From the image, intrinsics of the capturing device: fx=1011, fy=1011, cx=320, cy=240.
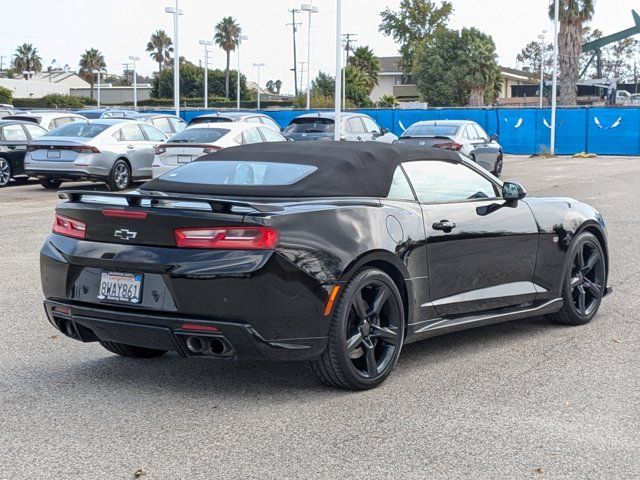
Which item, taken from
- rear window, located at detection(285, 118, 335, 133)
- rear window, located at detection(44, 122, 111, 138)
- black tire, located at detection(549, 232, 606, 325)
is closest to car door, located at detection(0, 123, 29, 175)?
rear window, located at detection(44, 122, 111, 138)

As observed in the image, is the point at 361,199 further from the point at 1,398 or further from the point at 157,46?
the point at 157,46

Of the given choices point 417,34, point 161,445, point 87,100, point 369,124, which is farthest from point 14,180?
point 417,34

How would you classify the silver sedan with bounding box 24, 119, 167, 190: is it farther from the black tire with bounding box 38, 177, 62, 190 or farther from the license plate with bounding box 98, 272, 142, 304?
the license plate with bounding box 98, 272, 142, 304

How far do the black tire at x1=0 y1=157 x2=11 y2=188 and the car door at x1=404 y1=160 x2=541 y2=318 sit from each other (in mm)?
16355

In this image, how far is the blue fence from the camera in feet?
128

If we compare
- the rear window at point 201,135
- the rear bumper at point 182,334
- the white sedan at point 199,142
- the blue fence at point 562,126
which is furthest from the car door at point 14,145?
the blue fence at point 562,126

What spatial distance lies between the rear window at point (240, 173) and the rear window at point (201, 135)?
13.0 m

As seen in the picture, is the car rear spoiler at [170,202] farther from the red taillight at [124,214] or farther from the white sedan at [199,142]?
the white sedan at [199,142]

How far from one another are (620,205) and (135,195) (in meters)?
13.5

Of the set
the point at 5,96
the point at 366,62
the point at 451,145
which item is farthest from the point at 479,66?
the point at 451,145

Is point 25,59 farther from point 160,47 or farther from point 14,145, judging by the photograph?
point 14,145

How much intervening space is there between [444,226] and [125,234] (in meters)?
2.04

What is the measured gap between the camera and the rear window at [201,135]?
19750mm

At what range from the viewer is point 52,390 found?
5.82 m
